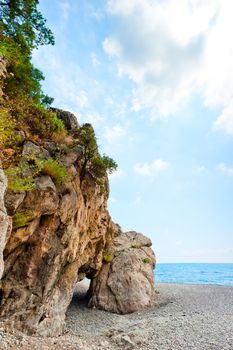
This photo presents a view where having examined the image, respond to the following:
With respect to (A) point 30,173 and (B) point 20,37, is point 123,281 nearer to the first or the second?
(A) point 30,173

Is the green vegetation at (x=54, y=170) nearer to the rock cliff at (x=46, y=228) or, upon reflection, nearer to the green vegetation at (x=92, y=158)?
the rock cliff at (x=46, y=228)

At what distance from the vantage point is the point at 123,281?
20422mm

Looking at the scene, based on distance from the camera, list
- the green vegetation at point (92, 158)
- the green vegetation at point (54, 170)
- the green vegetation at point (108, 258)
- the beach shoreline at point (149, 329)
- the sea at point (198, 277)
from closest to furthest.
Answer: the beach shoreline at point (149, 329) → the green vegetation at point (54, 170) → the green vegetation at point (92, 158) → the green vegetation at point (108, 258) → the sea at point (198, 277)

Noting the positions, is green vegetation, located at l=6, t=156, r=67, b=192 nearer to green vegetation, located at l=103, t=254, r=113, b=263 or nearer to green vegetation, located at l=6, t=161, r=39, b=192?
green vegetation, located at l=6, t=161, r=39, b=192

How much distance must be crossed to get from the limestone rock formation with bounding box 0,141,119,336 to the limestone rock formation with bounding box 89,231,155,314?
5.89 metres

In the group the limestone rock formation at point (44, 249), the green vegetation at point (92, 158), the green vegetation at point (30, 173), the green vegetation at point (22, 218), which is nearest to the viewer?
the green vegetation at point (30, 173)

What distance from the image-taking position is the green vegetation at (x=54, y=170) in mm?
11273

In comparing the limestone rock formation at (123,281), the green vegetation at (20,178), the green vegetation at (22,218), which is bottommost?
the limestone rock formation at (123,281)

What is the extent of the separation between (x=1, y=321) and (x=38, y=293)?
189 cm

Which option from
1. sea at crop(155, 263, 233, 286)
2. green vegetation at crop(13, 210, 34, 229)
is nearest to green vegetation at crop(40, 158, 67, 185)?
green vegetation at crop(13, 210, 34, 229)

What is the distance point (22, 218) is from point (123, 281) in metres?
13.2

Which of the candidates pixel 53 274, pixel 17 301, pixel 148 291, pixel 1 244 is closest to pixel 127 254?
pixel 148 291

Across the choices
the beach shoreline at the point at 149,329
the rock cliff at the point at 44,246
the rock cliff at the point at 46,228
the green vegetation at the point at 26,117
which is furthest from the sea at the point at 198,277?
the green vegetation at the point at 26,117

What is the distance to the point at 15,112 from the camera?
12086 mm
